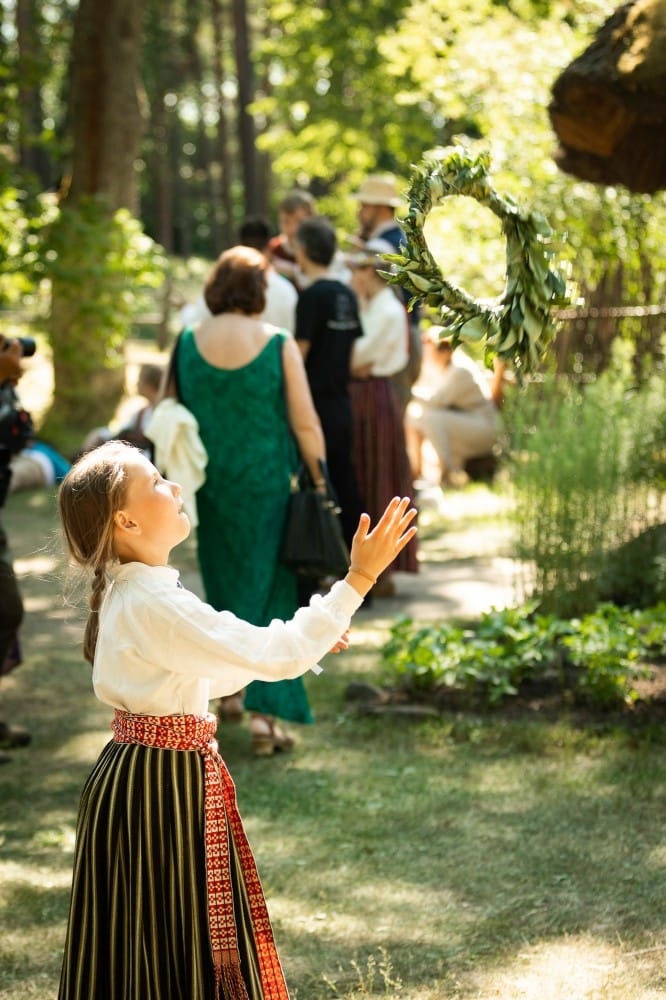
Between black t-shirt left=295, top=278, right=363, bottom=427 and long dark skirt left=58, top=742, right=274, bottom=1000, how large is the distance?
15.3 ft

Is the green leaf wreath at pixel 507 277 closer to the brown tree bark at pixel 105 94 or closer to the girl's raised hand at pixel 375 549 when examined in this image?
the girl's raised hand at pixel 375 549

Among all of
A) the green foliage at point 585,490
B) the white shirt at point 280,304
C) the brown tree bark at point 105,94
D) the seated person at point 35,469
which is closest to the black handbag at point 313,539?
the green foliage at point 585,490

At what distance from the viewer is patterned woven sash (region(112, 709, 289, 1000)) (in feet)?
9.24

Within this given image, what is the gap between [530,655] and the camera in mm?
5816

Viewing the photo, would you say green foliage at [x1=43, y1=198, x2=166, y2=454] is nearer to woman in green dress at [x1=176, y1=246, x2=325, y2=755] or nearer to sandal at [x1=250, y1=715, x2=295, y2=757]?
woman in green dress at [x1=176, y1=246, x2=325, y2=755]

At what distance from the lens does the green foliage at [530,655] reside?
5617 mm

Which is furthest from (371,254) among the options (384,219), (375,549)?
(375,549)

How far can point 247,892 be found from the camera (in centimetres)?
291

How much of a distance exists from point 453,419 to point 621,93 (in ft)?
23.9

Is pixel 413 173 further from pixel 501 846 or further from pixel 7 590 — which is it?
pixel 7 590

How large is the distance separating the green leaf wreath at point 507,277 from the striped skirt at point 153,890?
47.1 inches

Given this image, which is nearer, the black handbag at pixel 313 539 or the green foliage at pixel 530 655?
the black handbag at pixel 313 539

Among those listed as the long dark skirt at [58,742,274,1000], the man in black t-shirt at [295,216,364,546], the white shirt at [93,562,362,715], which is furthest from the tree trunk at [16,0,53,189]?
the long dark skirt at [58,742,274,1000]

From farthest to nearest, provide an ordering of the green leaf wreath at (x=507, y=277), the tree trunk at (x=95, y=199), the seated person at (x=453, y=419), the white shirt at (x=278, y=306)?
1. the tree trunk at (x=95, y=199)
2. the seated person at (x=453, y=419)
3. the white shirt at (x=278, y=306)
4. the green leaf wreath at (x=507, y=277)
